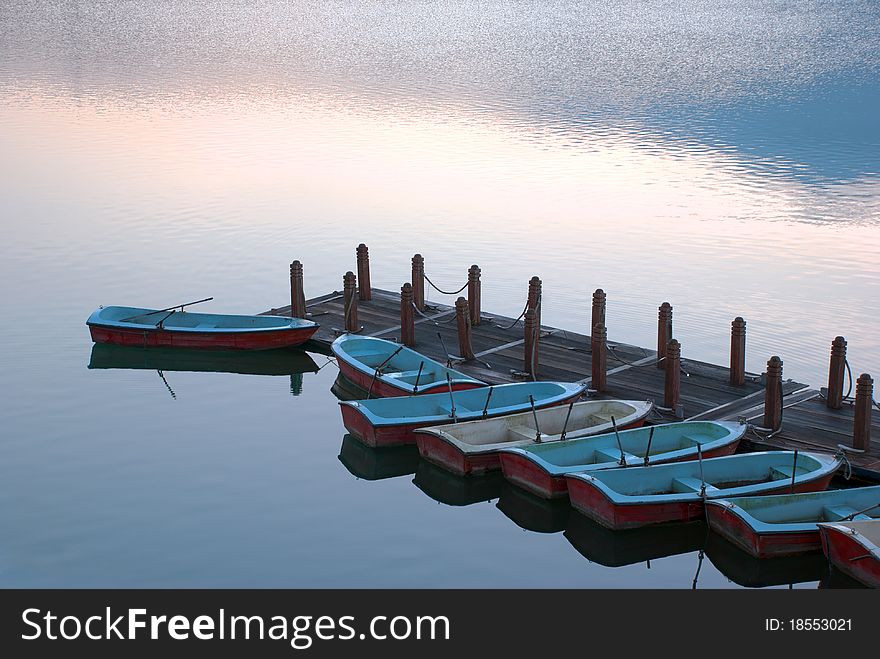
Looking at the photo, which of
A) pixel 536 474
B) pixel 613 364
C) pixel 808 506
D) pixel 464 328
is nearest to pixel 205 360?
pixel 464 328

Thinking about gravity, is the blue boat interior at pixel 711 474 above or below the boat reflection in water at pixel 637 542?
above

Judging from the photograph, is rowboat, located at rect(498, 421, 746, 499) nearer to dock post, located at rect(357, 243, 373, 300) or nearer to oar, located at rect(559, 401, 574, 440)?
oar, located at rect(559, 401, 574, 440)

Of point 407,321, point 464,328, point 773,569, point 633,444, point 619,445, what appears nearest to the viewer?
point 773,569

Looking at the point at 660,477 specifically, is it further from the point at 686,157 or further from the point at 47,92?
the point at 47,92

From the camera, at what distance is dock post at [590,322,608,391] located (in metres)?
23.5

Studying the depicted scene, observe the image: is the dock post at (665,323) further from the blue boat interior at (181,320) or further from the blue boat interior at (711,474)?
the blue boat interior at (181,320)

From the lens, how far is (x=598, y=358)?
23.6 m

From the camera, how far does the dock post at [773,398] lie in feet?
69.1

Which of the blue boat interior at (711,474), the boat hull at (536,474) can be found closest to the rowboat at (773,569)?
the blue boat interior at (711,474)

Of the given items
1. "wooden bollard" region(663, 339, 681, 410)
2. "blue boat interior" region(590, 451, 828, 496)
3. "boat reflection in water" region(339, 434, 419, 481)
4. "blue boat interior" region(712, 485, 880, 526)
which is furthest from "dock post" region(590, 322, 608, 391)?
"blue boat interior" region(712, 485, 880, 526)

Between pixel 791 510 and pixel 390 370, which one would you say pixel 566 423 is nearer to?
pixel 791 510

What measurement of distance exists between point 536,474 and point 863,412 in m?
5.23

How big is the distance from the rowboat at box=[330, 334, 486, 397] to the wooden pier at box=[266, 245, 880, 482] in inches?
26.3

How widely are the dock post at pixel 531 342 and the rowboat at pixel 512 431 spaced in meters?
2.30
